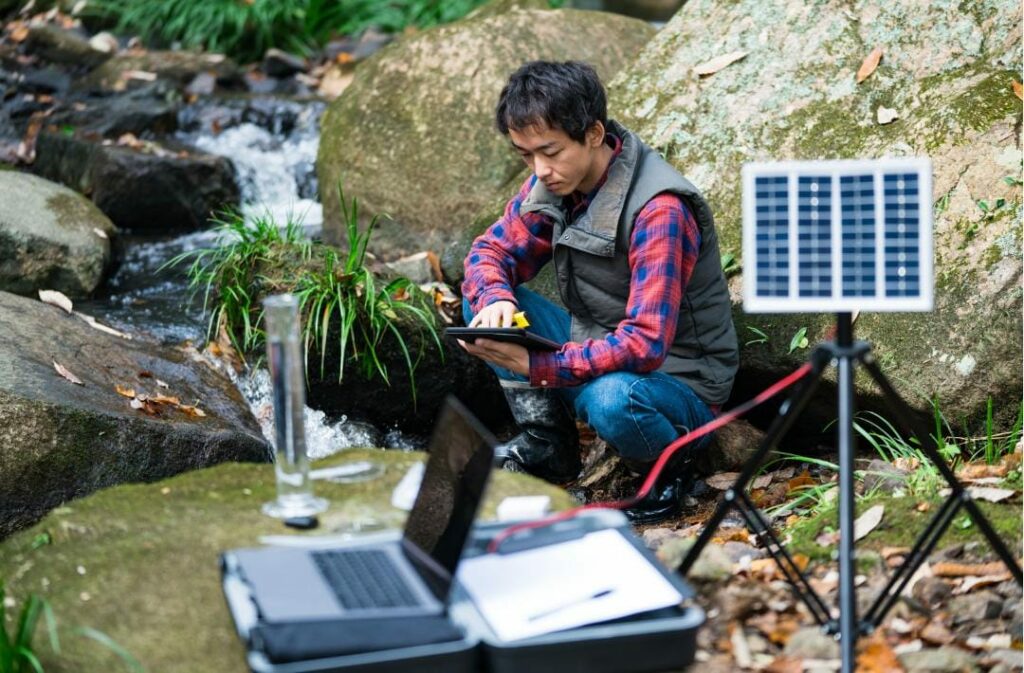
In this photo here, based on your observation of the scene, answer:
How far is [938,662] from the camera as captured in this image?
277 centimetres

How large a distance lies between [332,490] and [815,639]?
3.74 feet

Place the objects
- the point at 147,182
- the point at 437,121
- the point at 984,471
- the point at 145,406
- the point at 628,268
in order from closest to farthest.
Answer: the point at 984,471
the point at 628,268
the point at 145,406
the point at 437,121
the point at 147,182

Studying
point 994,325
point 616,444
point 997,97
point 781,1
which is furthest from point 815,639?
point 781,1

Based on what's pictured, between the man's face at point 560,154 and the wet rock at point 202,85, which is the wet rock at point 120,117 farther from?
the man's face at point 560,154

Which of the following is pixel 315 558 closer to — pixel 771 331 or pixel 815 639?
pixel 815 639

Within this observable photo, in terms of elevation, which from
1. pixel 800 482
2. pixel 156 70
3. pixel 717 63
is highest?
pixel 717 63

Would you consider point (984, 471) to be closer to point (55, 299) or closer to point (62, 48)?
point (55, 299)

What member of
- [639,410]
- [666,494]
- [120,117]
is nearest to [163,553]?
[639,410]

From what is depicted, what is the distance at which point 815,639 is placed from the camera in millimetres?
2803

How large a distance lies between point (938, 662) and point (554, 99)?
1.94m

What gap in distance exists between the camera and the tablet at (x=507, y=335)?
3.96 meters

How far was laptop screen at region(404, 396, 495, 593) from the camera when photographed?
226 cm

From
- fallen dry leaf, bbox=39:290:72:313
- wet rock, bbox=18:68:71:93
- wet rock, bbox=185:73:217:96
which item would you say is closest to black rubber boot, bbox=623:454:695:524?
fallen dry leaf, bbox=39:290:72:313

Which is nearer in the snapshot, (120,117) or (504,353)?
(504,353)
